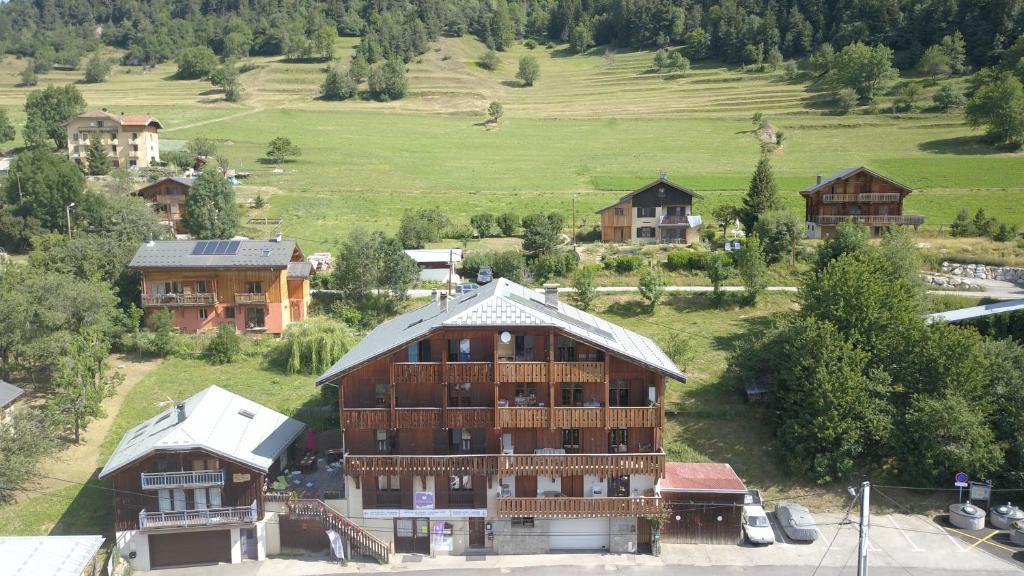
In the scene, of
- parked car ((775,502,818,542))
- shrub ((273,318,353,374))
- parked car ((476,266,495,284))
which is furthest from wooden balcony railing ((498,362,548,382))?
parked car ((476,266,495,284))

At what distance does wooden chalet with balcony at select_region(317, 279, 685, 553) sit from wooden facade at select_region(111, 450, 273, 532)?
4.12 m

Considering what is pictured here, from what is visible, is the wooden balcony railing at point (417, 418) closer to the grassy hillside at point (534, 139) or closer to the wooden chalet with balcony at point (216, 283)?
the wooden chalet with balcony at point (216, 283)

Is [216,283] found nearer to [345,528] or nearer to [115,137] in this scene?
[345,528]

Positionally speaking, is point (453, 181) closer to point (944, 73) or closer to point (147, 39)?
point (944, 73)

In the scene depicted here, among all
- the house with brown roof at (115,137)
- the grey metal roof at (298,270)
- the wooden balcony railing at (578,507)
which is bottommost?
the wooden balcony railing at (578,507)

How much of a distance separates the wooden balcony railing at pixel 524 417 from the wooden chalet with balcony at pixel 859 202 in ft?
166

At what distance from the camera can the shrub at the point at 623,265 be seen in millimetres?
66188

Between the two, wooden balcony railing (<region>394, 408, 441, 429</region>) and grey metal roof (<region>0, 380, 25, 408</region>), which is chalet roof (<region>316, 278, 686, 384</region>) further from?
grey metal roof (<region>0, 380, 25, 408</region>)

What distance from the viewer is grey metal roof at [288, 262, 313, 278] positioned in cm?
5684

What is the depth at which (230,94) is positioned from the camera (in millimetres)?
150250

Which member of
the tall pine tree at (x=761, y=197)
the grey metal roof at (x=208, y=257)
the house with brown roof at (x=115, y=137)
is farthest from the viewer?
the house with brown roof at (x=115, y=137)

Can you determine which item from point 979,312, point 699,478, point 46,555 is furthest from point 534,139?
point 46,555

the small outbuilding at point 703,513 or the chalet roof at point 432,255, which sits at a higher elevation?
the chalet roof at point 432,255

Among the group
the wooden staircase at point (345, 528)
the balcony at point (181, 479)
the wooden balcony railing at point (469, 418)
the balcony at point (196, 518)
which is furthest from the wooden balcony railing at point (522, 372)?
the balcony at point (181, 479)
